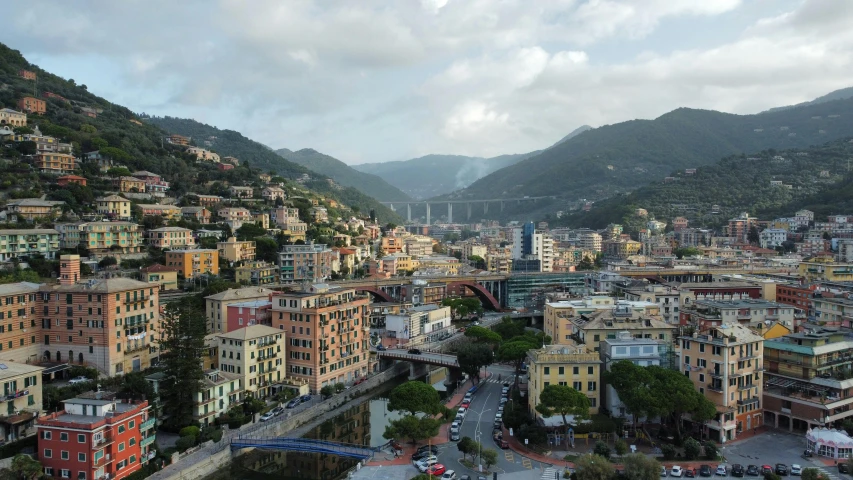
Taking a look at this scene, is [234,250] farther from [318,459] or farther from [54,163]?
[318,459]

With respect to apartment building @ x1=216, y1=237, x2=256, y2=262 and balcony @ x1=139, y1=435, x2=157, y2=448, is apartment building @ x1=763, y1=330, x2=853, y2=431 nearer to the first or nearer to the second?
balcony @ x1=139, y1=435, x2=157, y2=448

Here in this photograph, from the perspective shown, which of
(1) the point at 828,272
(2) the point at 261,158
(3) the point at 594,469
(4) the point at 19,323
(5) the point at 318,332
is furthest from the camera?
(2) the point at 261,158

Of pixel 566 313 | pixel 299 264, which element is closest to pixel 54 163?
pixel 299 264

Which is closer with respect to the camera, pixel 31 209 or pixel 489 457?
pixel 489 457

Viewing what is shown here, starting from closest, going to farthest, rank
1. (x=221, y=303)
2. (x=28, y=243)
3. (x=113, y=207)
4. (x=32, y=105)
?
(x=221, y=303) < (x=28, y=243) < (x=113, y=207) < (x=32, y=105)

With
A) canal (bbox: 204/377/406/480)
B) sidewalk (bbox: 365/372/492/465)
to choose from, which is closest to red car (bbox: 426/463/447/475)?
sidewalk (bbox: 365/372/492/465)

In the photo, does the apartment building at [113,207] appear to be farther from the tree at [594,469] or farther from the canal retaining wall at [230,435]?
the tree at [594,469]

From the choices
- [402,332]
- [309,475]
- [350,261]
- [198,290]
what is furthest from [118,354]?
[350,261]
